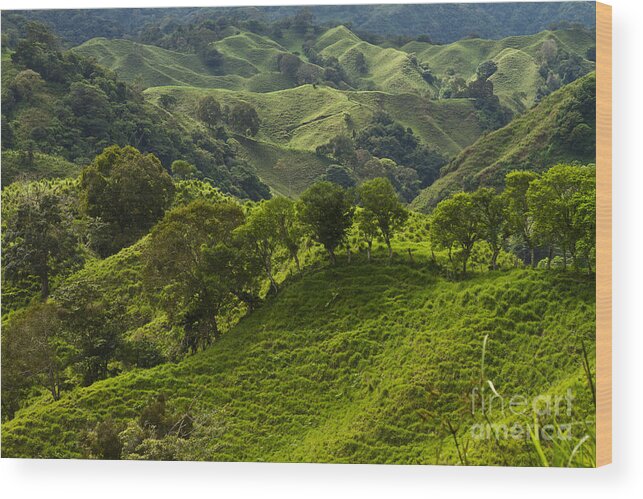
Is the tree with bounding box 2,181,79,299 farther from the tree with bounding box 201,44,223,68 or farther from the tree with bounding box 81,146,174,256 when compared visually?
the tree with bounding box 201,44,223,68

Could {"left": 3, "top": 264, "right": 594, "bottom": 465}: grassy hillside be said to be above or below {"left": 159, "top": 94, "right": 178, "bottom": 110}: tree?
below

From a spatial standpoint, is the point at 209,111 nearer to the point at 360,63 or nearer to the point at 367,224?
the point at 360,63

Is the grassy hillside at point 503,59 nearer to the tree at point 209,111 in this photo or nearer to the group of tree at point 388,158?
the group of tree at point 388,158

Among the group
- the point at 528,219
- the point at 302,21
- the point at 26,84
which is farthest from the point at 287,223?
the point at 26,84

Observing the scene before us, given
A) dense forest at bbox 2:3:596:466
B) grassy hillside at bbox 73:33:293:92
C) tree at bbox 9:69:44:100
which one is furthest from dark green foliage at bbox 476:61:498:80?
tree at bbox 9:69:44:100

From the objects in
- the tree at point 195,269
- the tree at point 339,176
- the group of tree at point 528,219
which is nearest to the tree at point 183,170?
the tree at point 195,269


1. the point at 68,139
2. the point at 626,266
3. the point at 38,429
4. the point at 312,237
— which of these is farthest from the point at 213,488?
the point at 68,139
